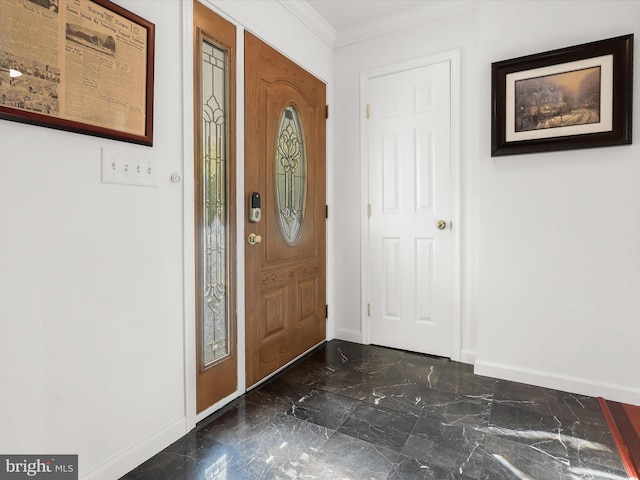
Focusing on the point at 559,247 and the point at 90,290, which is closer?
the point at 90,290

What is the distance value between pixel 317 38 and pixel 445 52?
3.18 feet

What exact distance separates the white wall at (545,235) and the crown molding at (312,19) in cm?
72

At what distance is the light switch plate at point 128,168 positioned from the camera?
142 centimetres

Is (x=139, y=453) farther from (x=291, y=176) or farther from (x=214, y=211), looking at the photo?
(x=291, y=176)

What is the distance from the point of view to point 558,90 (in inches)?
86.1

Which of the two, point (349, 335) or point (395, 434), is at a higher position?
point (349, 335)

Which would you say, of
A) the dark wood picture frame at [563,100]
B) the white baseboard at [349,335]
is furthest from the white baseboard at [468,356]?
the dark wood picture frame at [563,100]

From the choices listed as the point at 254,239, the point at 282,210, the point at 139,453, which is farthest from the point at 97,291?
the point at 282,210

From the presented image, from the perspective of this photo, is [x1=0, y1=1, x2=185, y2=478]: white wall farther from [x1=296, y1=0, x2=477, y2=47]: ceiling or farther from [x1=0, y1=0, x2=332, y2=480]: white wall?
[x1=296, y1=0, x2=477, y2=47]: ceiling

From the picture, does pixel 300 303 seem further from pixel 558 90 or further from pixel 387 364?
pixel 558 90

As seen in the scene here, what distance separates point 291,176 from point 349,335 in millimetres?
1423

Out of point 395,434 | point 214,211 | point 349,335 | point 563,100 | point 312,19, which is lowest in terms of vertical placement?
point 395,434

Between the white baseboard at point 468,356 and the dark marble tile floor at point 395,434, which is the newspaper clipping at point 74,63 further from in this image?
Answer: the white baseboard at point 468,356

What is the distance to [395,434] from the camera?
176cm
